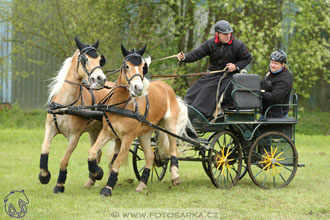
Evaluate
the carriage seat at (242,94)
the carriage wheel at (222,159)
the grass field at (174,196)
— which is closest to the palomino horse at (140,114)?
the grass field at (174,196)

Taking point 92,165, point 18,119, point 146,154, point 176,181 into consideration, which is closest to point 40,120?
point 18,119

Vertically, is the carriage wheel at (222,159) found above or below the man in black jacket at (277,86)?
below

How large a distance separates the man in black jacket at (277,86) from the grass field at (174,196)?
1189mm

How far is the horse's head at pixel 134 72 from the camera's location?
6.29 m

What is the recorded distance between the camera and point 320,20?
17.8 metres

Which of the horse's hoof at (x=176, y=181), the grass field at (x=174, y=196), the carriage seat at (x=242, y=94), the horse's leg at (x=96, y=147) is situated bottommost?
the grass field at (x=174, y=196)

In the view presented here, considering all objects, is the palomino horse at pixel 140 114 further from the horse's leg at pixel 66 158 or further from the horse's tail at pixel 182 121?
the horse's leg at pixel 66 158

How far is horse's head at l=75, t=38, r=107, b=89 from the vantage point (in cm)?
630

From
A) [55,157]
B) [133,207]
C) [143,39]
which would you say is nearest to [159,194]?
[133,207]

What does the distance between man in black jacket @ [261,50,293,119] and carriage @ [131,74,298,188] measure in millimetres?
130

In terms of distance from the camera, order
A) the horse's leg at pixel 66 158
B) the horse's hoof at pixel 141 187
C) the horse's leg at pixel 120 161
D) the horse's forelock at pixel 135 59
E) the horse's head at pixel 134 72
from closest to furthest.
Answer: the horse's head at pixel 134 72, the horse's forelock at pixel 135 59, the horse's leg at pixel 120 161, the horse's leg at pixel 66 158, the horse's hoof at pixel 141 187

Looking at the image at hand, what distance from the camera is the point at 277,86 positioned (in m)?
7.86

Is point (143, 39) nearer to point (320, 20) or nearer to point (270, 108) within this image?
point (320, 20)

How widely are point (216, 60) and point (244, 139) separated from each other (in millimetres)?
1285
